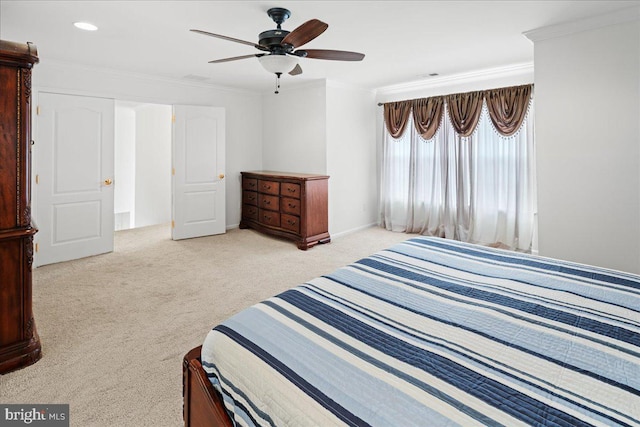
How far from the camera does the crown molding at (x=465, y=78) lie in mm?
4504

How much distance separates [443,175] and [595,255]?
2549 mm

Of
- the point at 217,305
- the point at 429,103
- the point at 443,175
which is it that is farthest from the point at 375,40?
the point at 217,305

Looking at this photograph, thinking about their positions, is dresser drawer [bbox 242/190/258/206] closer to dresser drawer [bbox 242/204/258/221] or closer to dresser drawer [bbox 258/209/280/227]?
dresser drawer [bbox 242/204/258/221]

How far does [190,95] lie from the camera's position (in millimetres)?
5574

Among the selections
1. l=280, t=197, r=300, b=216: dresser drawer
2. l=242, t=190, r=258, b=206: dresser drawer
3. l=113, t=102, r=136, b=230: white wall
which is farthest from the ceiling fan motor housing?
l=113, t=102, r=136, b=230: white wall

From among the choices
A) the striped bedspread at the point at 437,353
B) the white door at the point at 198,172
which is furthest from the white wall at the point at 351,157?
the striped bedspread at the point at 437,353

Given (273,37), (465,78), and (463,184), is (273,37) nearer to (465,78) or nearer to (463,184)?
(465,78)

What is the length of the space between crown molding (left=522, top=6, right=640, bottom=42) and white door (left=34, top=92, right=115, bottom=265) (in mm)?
4957

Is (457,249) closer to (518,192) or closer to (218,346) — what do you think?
(218,346)

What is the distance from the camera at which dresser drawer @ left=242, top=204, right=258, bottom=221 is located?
6.02 metres

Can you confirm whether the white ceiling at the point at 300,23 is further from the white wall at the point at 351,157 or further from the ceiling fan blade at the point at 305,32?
the white wall at the point at 351,157

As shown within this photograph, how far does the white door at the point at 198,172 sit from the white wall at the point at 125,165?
7.73 ft

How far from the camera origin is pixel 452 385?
40.9 inches

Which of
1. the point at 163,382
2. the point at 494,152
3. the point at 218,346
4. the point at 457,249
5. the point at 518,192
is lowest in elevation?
the point at 163,382
